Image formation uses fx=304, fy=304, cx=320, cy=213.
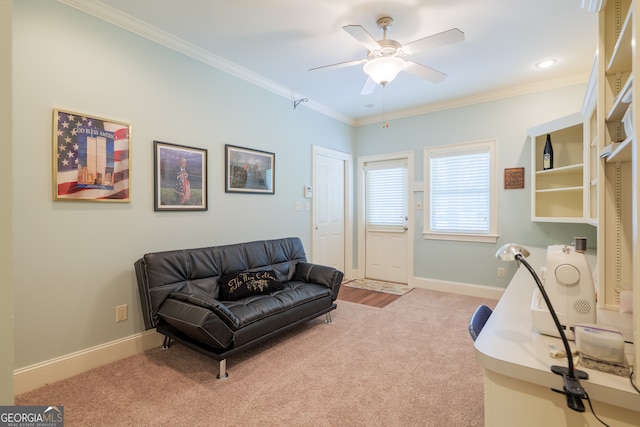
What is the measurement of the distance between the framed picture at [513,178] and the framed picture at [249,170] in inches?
120

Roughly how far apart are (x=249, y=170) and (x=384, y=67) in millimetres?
1899

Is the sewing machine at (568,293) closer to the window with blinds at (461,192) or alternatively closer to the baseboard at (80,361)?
the baseboard at (80,361)

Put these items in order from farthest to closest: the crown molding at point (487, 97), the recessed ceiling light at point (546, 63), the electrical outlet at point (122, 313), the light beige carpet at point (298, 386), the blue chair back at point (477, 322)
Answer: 1. the crown molding at point (487, 97)
2. the recessed ceiling light at point (546, 63)
3. the electrical outlet at point (122, 313)
4. the light beige carpet at point (298, 386)
5. the blue chair back at point (477, 322)

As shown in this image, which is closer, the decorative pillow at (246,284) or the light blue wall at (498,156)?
the decorative pillow at (246,284)

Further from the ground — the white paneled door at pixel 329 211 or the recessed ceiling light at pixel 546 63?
the recessed ceiling light at pixel 546 63

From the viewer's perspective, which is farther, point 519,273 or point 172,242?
point 172,242

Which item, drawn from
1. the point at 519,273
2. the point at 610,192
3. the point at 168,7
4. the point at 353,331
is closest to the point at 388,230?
the point at 353,331

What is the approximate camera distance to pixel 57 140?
215 cm

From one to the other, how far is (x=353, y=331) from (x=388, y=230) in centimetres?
236

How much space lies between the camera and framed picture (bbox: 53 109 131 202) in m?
2.17

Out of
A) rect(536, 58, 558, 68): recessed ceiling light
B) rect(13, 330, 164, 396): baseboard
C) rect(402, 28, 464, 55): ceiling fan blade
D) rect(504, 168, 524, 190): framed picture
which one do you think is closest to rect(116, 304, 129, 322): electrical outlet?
rect(13, 330, 164, 396): baseboard

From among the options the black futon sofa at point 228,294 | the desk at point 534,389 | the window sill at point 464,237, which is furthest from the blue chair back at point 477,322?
the window sill at point 464,237

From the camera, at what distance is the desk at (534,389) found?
0.80 metres

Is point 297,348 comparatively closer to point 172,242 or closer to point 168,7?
point 172,242
